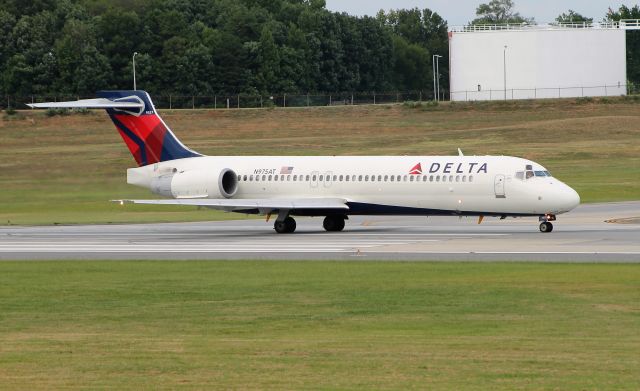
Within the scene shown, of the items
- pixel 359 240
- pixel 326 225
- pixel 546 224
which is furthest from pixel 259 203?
pixel 546 224

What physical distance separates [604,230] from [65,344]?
25442 mm

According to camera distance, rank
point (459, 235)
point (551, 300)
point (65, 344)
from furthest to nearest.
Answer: point (459, 235) → point (551, 300) → point (65, 344)

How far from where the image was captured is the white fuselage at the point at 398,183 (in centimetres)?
4075

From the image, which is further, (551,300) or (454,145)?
(454,145)

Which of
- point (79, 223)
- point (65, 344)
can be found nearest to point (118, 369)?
point (65, 344)

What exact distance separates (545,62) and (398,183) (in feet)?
248

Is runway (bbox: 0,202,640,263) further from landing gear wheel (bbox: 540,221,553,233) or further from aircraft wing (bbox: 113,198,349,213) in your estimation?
aircraft wing (bbox: 113,198,349,213)

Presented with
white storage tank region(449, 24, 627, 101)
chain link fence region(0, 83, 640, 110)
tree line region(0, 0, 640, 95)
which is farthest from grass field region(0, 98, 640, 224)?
tree line region(0, 0, 640, 95)

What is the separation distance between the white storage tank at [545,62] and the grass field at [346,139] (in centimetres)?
604

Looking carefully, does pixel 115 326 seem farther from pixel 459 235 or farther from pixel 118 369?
pixel 459 235

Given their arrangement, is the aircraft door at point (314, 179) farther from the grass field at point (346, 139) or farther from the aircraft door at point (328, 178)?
the grass field at point (346, 139)

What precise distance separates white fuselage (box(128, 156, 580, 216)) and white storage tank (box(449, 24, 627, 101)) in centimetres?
7239

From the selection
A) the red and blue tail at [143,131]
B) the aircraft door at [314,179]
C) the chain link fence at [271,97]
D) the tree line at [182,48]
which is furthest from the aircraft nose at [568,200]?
the tree line at [182,48]

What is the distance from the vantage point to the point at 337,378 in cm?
1561
